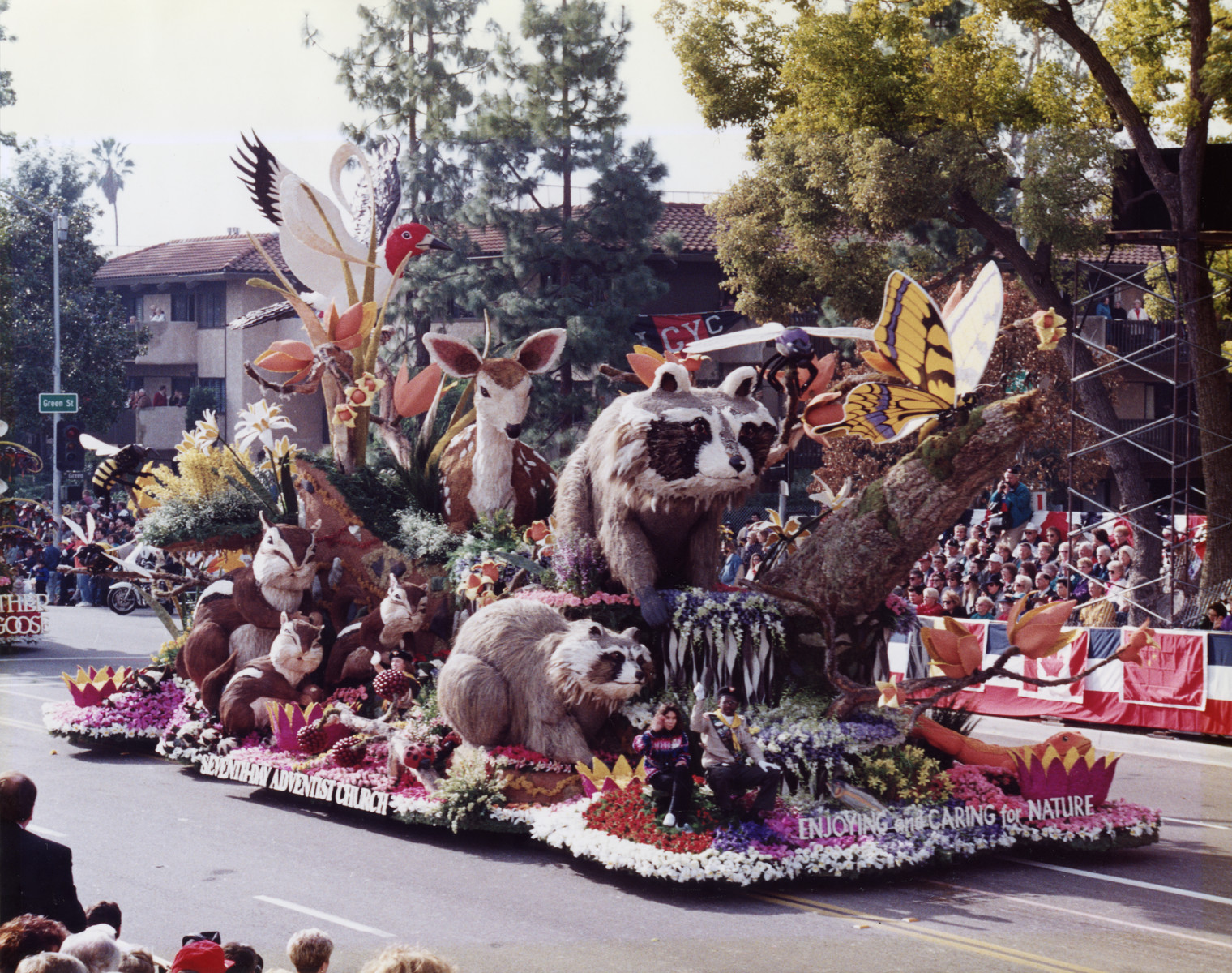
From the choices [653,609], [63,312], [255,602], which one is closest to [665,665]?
[653,609]

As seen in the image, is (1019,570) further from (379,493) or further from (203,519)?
(203,519)

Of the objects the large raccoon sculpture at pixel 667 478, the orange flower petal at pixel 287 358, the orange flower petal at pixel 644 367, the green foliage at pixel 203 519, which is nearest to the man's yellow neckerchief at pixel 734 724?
the large raccoon sculpture at pixel 667 478

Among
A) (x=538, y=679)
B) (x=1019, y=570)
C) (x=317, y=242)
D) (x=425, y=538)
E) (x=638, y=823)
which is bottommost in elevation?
(x=638, y=823)

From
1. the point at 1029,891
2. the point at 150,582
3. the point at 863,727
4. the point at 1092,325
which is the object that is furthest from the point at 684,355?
the point at 1092,325

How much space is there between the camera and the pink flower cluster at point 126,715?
44.0 feet

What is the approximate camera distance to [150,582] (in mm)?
14344

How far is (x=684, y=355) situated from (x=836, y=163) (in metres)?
9.20

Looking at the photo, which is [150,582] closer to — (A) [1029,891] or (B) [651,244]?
(A) [1029,891]

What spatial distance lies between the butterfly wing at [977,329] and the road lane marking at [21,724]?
10739 mm

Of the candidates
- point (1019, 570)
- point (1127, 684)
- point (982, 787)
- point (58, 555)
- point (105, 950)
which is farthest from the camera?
point (58, 555)

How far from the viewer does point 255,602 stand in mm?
12539

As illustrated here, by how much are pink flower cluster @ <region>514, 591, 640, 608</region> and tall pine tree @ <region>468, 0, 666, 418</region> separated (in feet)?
44.2

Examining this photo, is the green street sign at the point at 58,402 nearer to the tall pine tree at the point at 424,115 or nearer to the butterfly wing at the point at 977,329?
the tall pine tree at the point at 424,115

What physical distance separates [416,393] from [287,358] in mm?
1312
